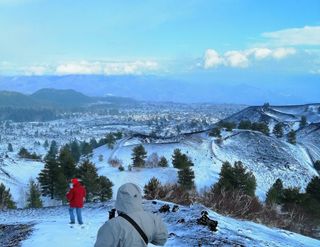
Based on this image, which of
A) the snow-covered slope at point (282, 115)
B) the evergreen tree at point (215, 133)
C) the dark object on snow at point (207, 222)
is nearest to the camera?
the dark object on snow at point (207, 222)

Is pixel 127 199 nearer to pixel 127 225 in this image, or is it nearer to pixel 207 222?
pixel 127 225

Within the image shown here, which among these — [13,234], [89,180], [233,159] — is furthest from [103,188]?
[233,159]

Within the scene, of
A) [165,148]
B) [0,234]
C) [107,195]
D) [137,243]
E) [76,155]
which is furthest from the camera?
[76,155]

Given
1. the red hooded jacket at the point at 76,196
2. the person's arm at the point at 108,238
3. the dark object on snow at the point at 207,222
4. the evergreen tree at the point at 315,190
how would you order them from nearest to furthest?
1. the person's arm at the point at 108,238
2. the dark object on snow at the point at 207,222
3. the red hooded jacket at the point at 76,196
4. the evergreen tree at the point at 315,190

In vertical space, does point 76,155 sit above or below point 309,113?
below

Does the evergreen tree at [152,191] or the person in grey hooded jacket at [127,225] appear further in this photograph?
the evergreen tree at [152,191]

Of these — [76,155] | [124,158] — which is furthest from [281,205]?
[76,155]

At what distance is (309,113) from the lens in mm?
129250

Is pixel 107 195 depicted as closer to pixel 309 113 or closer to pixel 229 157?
pixel 229 157

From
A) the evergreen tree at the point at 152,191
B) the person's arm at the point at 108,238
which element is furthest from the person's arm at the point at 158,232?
the evergreen tree at the point at 152,191

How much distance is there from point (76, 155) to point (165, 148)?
30751mm

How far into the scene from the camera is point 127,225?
17.4ft

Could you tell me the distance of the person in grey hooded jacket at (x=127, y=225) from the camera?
17.1 feet

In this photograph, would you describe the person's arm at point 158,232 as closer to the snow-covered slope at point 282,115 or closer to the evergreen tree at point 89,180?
the evergreen tree at point 89,180
